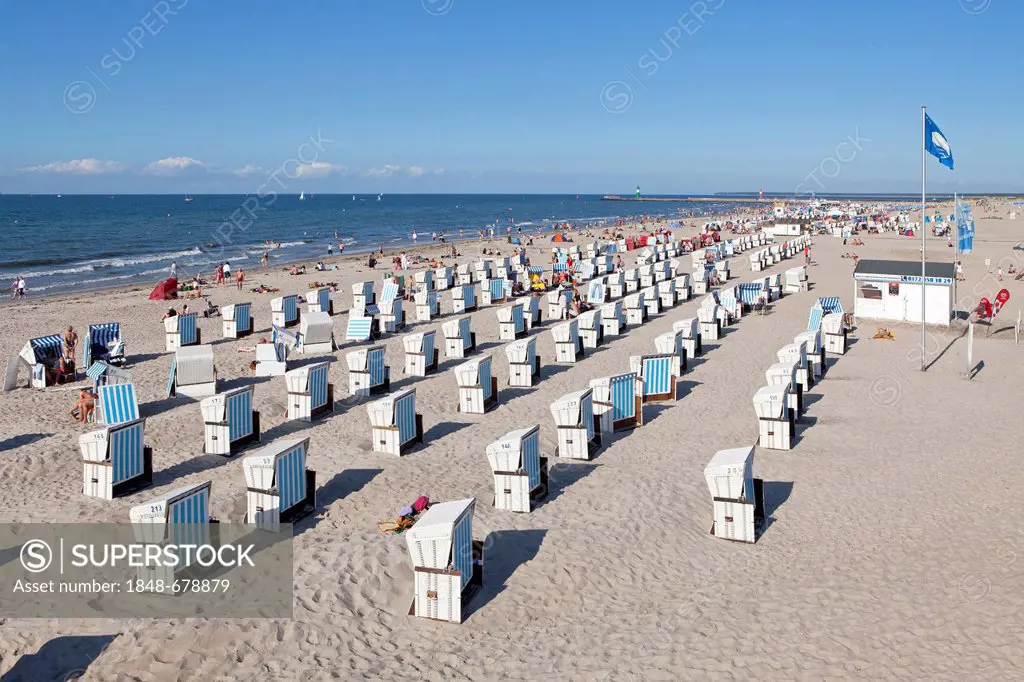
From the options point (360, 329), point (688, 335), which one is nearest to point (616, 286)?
point (688, 335)

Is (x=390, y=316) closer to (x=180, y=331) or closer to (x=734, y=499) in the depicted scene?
(x=180, y=331)

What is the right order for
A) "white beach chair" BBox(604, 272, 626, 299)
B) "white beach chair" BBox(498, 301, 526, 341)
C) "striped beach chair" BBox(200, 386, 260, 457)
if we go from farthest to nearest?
1. "white beach chair" BBox(604, 272, 626, 299)
2. "white beach chair" BBox(498, 301, 526, 341)
3. "striped beach chair" BBox(200, 386, 260, 457)

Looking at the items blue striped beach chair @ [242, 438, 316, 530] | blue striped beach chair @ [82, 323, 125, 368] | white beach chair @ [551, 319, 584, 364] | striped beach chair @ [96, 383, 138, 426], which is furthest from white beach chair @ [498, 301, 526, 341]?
blue striped beach chair @ [242, 438, 316, 530]

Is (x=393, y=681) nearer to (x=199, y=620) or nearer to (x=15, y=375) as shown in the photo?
(x=199, y=620)

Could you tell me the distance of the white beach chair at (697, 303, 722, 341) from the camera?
22172 mm

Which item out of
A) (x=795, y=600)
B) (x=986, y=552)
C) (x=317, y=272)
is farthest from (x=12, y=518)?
(x=317, y=272)

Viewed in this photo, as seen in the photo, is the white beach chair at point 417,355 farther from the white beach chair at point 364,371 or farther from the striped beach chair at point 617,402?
the striped beach chair at point 617,402

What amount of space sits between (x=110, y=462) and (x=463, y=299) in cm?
1740

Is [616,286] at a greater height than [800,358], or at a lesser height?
greater

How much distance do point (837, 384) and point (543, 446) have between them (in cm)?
797

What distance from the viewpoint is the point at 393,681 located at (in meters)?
6.71

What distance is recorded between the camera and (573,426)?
12422 mm

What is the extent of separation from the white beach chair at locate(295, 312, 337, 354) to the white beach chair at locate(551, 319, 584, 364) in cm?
585

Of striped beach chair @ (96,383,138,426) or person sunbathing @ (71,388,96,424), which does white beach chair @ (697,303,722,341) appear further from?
person sunbathing @ (71,388,96,424)
